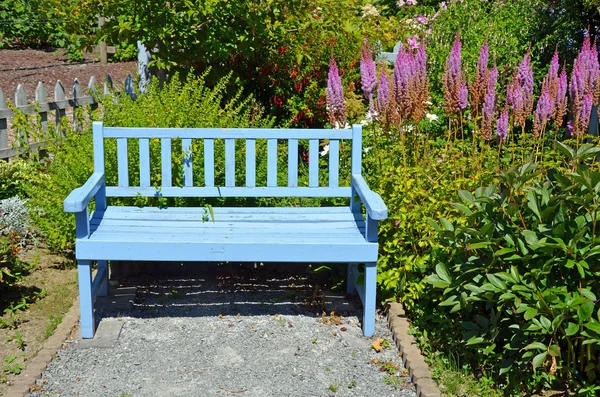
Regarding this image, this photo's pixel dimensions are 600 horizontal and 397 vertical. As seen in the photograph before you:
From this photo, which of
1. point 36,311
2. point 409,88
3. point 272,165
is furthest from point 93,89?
point 409,88

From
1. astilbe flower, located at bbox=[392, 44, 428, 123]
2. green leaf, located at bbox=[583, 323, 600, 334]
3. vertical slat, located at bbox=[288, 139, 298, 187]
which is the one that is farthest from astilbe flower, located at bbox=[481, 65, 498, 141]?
green leaf, located at bbox=[583, 323, 600, 334]

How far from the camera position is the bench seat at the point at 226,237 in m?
4.05

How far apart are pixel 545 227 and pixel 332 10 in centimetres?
420

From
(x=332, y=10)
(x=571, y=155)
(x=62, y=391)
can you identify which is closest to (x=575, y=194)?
(x=571, y=155)

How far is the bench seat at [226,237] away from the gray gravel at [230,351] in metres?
0.49

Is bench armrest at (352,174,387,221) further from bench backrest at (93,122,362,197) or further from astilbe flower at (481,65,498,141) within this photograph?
astilbe flower at (481,65,498,141)

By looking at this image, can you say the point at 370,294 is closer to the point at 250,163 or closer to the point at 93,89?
the point at 250,163

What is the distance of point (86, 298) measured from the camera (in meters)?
4.11

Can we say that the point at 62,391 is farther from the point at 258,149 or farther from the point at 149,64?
the point at 149,64

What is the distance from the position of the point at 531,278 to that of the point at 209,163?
2.22 m

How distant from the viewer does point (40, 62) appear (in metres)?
14.4

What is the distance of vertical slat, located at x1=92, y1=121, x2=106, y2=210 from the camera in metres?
4.59

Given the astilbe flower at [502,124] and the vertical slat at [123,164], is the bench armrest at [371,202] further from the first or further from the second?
the vertical slat at [123,164]

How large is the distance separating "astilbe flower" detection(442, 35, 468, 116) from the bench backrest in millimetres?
618
